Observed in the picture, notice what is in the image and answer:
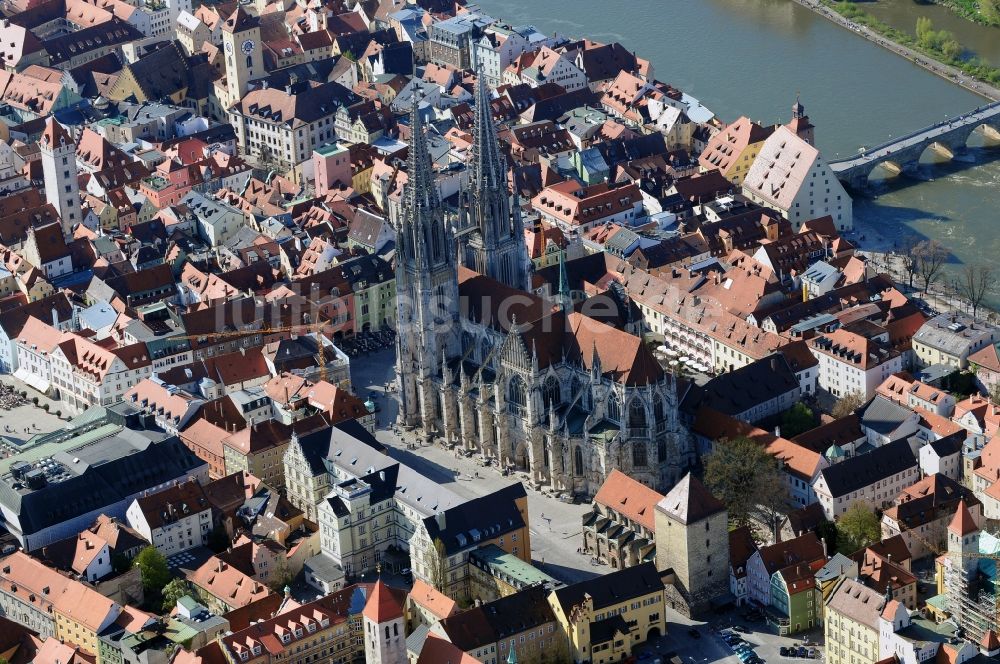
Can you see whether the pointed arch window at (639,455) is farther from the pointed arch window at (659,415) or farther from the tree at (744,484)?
the tree at (744,484)

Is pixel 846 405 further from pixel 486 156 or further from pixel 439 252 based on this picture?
pixel 486 156

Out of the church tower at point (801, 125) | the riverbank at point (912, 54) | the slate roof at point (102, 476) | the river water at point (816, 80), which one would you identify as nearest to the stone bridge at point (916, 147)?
the river water at point (816, 80)

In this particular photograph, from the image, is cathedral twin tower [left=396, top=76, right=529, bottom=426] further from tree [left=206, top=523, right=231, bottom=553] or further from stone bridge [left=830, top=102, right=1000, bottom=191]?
stone bridge [left=830, top=102, right=1000, bottom=191]

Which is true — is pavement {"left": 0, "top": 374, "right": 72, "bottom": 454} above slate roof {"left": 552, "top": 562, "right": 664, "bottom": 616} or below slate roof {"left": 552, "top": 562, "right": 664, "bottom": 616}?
below

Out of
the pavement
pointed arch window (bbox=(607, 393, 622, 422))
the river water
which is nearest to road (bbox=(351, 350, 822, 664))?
pointed arch window (bbox=(607, 393, 622, 422))

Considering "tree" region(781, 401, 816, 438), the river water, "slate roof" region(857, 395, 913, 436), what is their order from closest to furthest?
"slate roof" region(857, 395, 913, 436)
"tree" region(781, 401, 816, 438)
the river water

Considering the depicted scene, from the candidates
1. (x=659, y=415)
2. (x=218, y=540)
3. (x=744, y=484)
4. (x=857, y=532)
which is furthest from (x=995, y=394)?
(x=218, y=540)

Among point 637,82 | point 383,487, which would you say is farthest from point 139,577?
point 637,82
